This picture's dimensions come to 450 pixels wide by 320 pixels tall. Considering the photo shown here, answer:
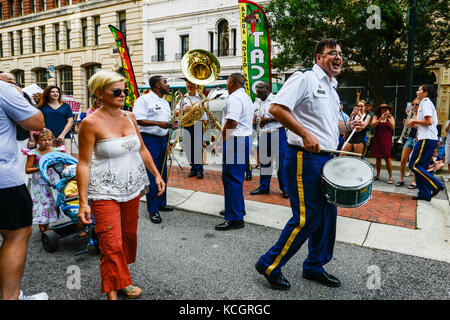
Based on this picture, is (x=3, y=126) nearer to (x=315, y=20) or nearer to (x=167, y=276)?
(x=167, y=276)

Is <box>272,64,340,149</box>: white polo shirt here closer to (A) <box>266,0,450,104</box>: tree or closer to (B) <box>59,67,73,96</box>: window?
(A) <box>266,0,450,104</box>: tree

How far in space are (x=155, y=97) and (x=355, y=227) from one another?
3.37 meters

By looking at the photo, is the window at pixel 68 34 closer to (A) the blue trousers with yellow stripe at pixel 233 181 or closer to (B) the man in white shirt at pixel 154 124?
(B) the man in white shirt at pixel 154 124

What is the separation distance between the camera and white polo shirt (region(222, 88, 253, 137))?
4555 mm

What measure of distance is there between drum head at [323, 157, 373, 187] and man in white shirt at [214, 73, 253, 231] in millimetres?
1886

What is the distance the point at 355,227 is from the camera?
4.44m

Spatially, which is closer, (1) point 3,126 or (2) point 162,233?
(1) point 3,126

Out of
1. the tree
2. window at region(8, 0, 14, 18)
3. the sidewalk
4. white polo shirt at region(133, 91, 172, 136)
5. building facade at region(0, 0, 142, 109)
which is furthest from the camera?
window at region(8, 0, 14, 18)

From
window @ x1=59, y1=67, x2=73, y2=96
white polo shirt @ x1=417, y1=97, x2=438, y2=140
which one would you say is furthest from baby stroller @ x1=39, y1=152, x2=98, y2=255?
window @ x1=59, y1=67, x2=73, y2=96

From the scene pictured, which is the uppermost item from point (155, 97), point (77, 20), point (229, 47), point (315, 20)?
point (77, 20)

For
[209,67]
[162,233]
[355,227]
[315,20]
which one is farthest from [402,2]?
[162,233]

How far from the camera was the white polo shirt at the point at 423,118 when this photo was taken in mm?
5832

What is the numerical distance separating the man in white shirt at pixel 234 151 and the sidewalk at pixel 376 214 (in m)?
0.41

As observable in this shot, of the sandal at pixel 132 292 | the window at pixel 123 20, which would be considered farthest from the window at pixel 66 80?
the sandal at pixel 132 292
